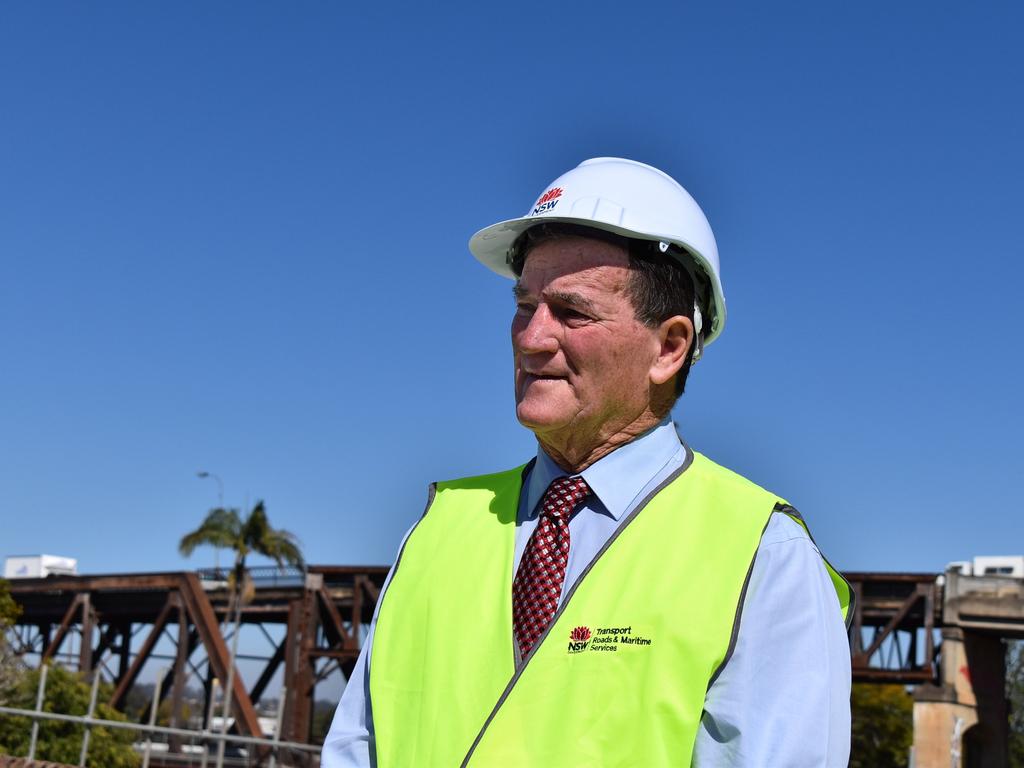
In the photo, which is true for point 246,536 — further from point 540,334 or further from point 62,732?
point 540,334

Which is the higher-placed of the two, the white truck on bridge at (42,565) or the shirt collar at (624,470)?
the white truck on bridge at (42,565)

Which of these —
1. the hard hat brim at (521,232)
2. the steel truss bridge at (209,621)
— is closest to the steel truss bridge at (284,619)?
the steel truss bridge at (209,621)

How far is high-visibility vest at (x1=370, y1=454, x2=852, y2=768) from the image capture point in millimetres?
2469

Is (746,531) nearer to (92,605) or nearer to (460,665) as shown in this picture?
(460,665)

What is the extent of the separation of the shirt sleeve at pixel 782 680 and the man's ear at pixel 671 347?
59 cm

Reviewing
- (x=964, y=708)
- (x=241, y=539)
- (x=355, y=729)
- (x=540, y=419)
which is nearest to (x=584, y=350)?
(x=540, y=419)

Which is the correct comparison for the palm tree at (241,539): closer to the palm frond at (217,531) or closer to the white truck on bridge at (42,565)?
the palm frond at (217,531)

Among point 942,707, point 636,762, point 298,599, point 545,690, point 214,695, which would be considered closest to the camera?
point 636,762

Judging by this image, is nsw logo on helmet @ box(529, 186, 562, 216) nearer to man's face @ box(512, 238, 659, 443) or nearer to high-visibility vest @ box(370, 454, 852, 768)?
man's face @ box(512, 238, 659, 443)

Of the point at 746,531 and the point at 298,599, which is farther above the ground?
the point at 298,599

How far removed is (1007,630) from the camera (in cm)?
2467

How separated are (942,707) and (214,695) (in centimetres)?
1783

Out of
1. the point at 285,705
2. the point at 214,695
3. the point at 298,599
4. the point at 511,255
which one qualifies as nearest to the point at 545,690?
the point at 511,255

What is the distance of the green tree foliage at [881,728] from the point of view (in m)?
54.0
